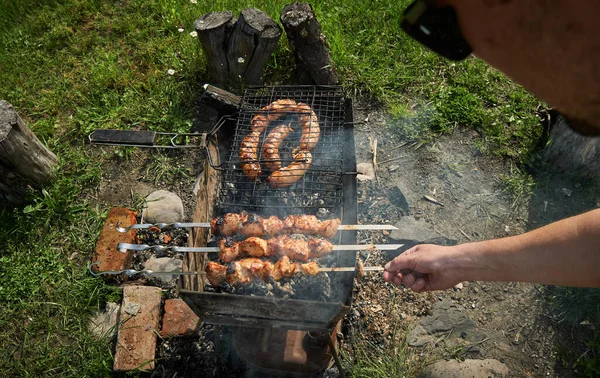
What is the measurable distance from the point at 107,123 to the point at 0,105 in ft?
4.10

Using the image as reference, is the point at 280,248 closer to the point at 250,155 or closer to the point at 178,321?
the point at 250,155

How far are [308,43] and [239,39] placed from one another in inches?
32.9

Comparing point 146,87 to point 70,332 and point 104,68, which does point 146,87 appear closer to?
point 104,68

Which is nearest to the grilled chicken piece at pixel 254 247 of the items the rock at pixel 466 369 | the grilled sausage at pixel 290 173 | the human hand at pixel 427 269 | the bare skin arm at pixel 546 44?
the grilled sausage at pixel 290 173

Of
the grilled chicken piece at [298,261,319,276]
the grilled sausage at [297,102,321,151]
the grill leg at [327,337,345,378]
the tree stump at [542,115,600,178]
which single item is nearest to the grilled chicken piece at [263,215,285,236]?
the grilled chicken piece at [298,261,319,276]

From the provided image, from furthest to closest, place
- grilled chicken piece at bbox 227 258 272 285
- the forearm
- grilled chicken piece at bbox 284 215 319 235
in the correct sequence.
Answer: grilled chicken piece at bbox 284 215 319 235
grilled chicken piece at bbox 227 258 272 285
the forearm

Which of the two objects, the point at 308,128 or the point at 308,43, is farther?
the point at 308,43

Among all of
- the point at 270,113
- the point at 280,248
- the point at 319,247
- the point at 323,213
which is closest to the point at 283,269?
the point at 280,248

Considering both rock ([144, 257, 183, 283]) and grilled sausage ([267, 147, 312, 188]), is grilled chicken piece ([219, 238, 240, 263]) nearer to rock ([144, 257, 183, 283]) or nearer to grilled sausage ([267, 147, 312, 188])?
grilled sausage ([267, 147, 312, 188])

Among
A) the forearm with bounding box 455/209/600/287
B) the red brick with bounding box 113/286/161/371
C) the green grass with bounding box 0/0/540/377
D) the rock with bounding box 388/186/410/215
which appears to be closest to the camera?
the forearm with bounding box 455/209/600/287

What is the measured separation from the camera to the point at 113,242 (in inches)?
160

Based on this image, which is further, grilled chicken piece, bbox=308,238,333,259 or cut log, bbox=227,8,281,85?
cut log, bbox=227,8,281,85

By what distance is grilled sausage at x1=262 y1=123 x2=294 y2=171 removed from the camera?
357 cm

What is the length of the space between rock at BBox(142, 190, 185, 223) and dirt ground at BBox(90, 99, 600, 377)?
129mm
